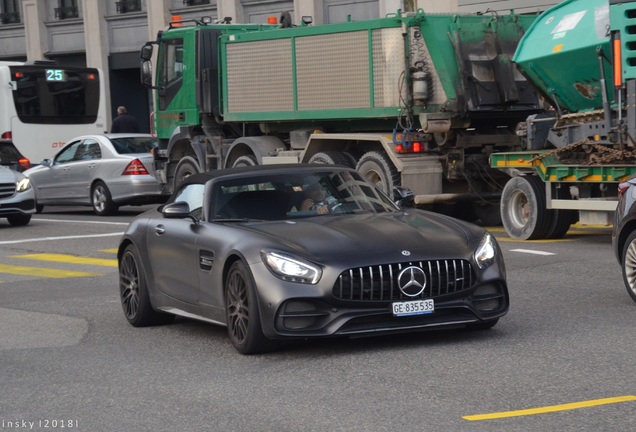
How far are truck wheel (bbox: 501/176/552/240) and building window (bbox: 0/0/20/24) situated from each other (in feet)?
106

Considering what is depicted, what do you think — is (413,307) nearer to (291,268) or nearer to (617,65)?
(291,268)

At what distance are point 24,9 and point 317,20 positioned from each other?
1484cm

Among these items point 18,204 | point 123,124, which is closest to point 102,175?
point 18,204

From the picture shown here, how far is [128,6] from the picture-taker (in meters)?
41.9

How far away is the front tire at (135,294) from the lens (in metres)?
10.9

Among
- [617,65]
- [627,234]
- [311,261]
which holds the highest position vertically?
[617,65]

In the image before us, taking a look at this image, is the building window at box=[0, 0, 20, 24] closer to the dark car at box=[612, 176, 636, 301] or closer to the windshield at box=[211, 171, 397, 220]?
the windshield at box=[211, 171, 397, 220]

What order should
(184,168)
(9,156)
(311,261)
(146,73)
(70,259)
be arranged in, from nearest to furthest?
(311,261), (70,259), (146,73), (184,168), (9,156)

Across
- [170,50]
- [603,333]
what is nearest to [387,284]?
[603,333]

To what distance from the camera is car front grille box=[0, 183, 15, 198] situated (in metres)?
23.2

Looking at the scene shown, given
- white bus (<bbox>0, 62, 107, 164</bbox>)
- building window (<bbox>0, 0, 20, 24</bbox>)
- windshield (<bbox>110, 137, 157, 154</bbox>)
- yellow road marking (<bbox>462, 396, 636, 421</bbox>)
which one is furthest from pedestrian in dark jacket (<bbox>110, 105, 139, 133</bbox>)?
yellow road marking (<bbox>462, 396, 636, 421</bbox>)

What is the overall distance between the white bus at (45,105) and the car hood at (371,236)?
78.3ft

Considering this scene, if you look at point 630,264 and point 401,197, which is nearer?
point 401,197

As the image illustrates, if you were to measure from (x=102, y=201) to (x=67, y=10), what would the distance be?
20.6 meters
